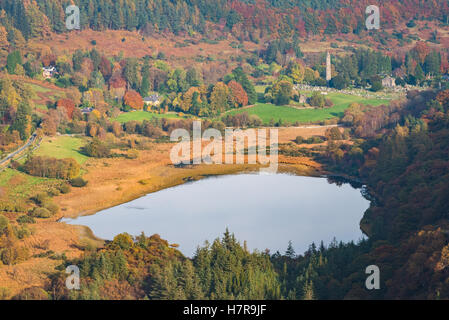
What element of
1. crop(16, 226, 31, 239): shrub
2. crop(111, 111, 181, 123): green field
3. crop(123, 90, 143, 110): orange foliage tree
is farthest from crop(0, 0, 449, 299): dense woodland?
crop(111, 111, 181, 123): green field

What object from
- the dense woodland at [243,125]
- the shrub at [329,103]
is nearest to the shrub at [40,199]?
the dense woodland at [243,125]

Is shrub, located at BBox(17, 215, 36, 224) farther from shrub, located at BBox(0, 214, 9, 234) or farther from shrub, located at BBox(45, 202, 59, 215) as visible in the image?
shrub, located at BBox(0, 214, 9, 234)

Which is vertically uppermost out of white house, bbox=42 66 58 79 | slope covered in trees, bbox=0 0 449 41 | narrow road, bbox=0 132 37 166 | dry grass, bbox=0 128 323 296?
slope covered in trees, bbox=0 0 449 41

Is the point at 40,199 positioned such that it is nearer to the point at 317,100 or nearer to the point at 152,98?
the point at 152,98

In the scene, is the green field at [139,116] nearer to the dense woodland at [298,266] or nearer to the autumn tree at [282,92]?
the autumn tree at [282,92]
